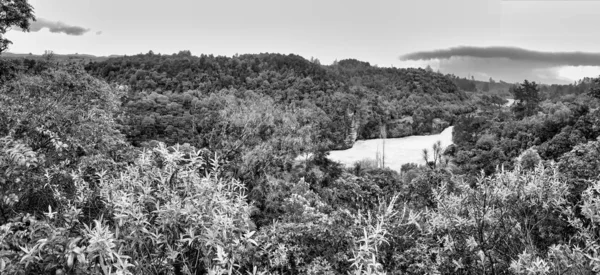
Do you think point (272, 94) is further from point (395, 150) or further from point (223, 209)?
point (223, 209)

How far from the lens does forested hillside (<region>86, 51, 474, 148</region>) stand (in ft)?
111

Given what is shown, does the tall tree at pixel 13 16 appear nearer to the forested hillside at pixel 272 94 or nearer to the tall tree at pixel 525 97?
the forested hillside at pixel 272 94

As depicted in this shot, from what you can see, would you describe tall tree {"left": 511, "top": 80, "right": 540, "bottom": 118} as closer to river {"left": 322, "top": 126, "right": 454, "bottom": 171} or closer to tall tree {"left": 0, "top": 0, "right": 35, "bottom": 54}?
river {"left": 322, "top": 126, "right": 454, "bottom": 171}

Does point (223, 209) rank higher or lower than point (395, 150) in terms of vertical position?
higher

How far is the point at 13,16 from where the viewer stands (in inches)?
412

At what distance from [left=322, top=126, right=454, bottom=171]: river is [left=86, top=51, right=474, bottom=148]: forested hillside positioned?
1924mm

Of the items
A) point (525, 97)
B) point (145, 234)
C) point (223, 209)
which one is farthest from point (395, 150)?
point (145, 234)

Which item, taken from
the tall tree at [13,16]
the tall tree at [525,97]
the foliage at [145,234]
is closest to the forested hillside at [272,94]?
the tall tree at [13,16]

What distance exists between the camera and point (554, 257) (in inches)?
141

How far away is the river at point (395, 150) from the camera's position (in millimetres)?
47981

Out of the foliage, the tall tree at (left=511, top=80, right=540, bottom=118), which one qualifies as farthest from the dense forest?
the tall tree at (left=511, top=80, right=540, bottom=118)

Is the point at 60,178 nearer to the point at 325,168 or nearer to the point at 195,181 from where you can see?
the point at 195,181

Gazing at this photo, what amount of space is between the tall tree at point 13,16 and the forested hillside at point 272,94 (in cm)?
1377

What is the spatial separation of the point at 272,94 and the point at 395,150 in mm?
22129
